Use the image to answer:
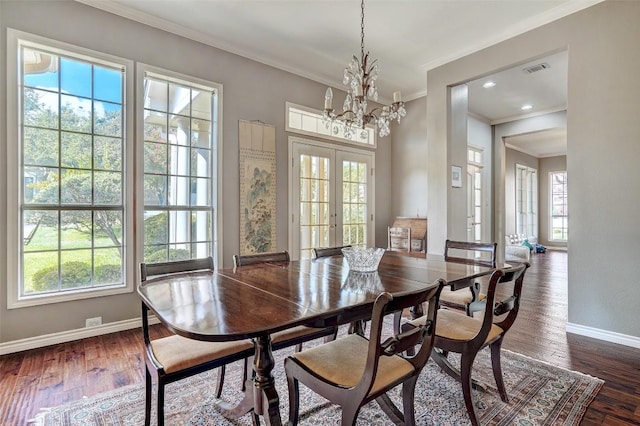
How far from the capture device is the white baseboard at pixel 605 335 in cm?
284

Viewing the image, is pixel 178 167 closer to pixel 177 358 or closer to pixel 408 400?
pixel 177 358

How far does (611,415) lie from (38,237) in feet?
14.5

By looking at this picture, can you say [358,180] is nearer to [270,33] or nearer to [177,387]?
[270,33]

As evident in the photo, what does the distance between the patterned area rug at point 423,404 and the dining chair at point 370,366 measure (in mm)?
386

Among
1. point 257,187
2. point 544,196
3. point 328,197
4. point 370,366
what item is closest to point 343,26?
point 257,187

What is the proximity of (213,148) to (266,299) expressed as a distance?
288 cm

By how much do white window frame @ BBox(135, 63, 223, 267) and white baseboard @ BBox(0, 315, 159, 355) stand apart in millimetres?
682

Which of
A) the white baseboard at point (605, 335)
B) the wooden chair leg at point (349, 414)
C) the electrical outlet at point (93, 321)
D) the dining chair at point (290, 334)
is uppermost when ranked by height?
the dining chair at point (290, 334)

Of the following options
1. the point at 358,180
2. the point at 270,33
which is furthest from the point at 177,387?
the point at 358,180

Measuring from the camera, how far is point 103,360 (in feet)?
8.63

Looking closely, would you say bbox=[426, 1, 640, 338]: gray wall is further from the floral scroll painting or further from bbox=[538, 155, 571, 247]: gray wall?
bbox=[538, 155, 571, 247]: gray wall

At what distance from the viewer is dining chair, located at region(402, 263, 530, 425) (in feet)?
5.70

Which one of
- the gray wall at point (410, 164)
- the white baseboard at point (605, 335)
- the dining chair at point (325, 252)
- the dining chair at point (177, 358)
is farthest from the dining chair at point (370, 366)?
the gray wall at point (410, 164)

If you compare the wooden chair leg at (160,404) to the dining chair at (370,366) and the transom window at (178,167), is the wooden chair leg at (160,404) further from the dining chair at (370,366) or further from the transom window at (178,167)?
the transom window at (178,167)
